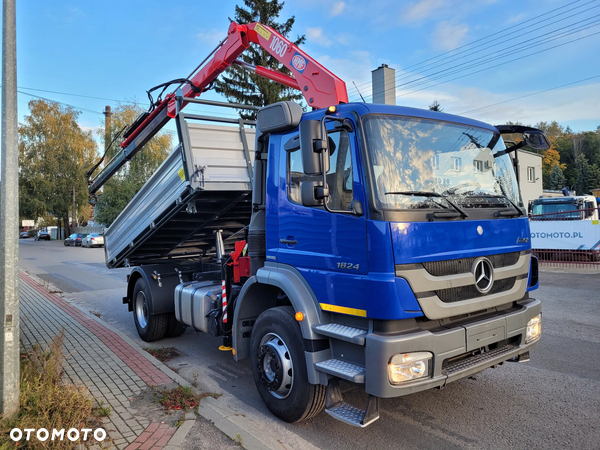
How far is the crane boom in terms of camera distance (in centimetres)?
519

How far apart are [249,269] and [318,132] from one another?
6.54 ft

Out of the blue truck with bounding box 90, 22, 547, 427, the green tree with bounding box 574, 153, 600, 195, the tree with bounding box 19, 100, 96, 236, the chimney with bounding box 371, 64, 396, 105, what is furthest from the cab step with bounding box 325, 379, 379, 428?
the green tree with bounding box 574, 153, 600, 195

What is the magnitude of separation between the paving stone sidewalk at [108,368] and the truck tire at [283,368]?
90 centimetres

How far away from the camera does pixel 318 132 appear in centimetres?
339

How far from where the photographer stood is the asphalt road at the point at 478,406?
3.67m

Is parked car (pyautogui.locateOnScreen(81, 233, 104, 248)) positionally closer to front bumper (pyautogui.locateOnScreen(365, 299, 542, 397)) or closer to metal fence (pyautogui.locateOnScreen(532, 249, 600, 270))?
metal fence (pyautogui.locateOnScreen(532, 249, 600, 270))

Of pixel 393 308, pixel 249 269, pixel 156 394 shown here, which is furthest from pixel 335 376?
pixel 156 394

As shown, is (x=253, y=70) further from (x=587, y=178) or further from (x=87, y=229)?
(x=587, y=178)

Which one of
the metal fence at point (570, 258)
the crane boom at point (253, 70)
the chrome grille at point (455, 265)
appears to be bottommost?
the metal fence at point (570, 258)

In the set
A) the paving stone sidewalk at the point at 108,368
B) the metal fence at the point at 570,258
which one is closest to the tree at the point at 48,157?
the paving stone sidewalk at the point at 108,368

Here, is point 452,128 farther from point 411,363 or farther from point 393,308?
point 411,363

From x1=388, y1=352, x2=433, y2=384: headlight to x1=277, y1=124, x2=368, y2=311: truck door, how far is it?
49cm

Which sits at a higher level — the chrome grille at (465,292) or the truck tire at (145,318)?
the chrome grille at (465,292)

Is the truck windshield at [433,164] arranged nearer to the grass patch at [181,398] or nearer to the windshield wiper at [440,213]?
the windshield wiper at [440,213]
